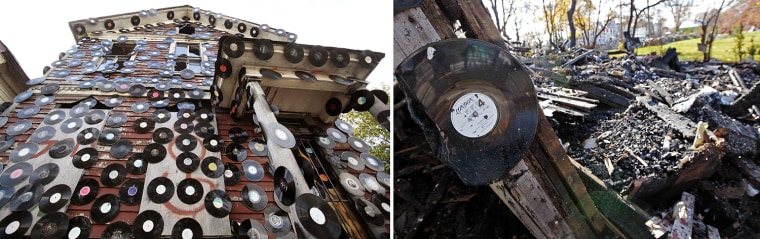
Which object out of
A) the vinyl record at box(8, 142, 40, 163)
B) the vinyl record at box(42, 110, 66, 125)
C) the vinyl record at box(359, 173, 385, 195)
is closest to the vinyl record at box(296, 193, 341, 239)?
the vinyl record at box(359, 173, 385, 195)

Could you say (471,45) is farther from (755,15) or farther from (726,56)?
(726,56)

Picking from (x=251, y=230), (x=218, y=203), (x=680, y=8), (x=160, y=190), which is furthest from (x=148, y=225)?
(x=680, y=8)

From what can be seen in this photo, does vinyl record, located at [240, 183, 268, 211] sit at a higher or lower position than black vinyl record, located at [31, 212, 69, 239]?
lower

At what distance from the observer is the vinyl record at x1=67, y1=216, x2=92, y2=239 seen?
11.1ft

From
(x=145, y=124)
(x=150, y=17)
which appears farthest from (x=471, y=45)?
(x=150, y=17)

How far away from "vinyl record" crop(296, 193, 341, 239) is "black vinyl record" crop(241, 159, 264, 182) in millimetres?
1645

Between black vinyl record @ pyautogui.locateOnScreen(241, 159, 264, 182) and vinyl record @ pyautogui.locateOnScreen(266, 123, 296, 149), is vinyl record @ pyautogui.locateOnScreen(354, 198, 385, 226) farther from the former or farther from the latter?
vinyl record @ pyautogui.locateOnScreen(266, 123, 296, 149)

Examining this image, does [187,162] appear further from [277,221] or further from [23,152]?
[23,152]

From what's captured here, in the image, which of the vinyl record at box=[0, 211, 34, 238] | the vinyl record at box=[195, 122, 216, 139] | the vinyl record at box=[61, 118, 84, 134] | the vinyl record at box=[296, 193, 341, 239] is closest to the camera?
the vinyl record at box=[296, 193, 341, 239]

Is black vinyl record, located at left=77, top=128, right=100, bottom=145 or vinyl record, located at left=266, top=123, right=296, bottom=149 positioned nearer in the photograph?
vinyl record, located at left=266, top=123, right=296, bottom=149

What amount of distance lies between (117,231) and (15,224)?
726 mm

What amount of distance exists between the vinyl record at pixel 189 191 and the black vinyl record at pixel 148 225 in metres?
0.28

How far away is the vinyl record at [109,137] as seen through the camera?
14.6 ft

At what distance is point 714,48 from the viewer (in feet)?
22.8
